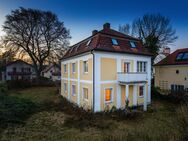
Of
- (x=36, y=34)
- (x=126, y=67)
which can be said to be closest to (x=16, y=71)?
(x=36, y=34)

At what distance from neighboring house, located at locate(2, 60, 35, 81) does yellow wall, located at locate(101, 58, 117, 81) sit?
33101 mm

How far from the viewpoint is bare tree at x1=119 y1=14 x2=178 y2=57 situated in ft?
80.8

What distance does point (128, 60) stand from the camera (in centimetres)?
1396

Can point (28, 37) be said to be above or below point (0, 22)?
below

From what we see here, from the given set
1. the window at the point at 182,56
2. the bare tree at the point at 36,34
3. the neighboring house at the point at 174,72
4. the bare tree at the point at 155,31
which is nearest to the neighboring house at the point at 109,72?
the neighboring house at the point at 174,72

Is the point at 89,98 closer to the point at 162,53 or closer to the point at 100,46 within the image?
the point at 100,46

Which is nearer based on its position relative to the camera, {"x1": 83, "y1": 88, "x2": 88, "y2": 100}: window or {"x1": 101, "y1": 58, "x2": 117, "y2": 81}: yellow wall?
{"x1": 101, "y1": 58, "x2": 117, "y2": 81}: yellow wall

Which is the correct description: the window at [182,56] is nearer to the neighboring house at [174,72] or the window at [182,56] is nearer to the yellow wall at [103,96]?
the neighboring house at [174,72]

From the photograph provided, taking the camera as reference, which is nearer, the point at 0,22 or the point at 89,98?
the point at 89,98

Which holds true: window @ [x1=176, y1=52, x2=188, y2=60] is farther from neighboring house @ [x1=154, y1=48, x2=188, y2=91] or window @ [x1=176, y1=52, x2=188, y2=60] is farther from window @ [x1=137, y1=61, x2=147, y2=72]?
window @ [x1=137, y1=61, x2=147, y2=72]

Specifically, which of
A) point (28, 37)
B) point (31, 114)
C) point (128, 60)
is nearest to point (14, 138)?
point (31, 114)

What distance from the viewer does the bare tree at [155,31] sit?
24.6m

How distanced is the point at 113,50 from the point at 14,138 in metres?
10.1

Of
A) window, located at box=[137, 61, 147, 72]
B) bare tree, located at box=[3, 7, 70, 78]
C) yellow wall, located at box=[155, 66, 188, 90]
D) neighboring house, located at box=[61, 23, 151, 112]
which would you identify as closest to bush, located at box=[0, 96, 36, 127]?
neighboring house, located at box=[61, 23, 151, 112]
